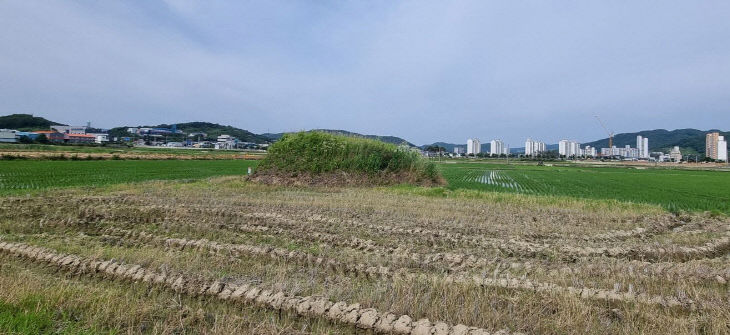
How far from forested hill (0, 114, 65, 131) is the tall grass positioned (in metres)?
167

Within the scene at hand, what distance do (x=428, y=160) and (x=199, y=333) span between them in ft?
66.2

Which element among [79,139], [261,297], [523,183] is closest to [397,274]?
[261,297]

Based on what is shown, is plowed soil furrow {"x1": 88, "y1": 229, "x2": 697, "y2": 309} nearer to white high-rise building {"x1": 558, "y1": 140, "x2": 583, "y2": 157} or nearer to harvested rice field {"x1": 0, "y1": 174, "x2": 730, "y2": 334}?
harvested rice field {"x1": 0, "y1": 174, "x2": 730, "y2": 334}

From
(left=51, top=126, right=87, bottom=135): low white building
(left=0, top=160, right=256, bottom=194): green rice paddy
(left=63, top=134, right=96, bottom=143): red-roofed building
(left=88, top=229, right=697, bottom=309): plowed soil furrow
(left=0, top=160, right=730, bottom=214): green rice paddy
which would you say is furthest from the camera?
(left=51, top=126, right=87, bottom=135): low white building

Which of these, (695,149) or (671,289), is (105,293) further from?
(695,149)

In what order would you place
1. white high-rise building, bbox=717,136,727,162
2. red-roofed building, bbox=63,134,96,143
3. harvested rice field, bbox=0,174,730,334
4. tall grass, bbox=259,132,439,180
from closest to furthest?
harvested rice field, bbox=0,174,730,334 < tall grass, bbox=259,132,439,180 < red-roofed building, bbox=63,134,96,143 < white high-rise building, bbox=717,136,727,162

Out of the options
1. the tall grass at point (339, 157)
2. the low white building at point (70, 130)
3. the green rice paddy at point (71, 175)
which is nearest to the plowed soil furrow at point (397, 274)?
the green rice paddy at point (71, 175)

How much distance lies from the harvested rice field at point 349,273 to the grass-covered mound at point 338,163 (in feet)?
34.9

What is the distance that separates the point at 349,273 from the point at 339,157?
16.2 metres

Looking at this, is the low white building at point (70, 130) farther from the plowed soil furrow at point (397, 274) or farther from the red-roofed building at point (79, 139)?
the plowed soil furrow at point (397, 274)

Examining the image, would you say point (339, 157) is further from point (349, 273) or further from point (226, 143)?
point (226, 143)

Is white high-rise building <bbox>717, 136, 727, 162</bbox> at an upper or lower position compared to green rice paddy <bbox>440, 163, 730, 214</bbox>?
upper

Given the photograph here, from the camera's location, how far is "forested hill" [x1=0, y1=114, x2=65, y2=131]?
141 meters

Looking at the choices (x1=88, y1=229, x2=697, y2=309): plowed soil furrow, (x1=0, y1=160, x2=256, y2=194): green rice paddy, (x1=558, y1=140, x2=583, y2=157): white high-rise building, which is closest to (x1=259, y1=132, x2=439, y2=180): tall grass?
(x1=0, y1=160, x2=256, y2=194): green rice paddy
